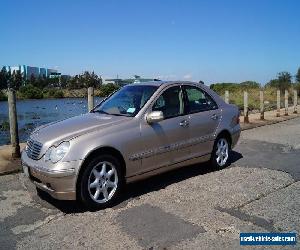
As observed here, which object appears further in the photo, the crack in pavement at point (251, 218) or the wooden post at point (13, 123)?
the wooden post at point (13, 123)

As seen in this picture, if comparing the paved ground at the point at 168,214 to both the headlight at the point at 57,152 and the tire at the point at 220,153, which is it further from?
the headlight at the point at 57,152

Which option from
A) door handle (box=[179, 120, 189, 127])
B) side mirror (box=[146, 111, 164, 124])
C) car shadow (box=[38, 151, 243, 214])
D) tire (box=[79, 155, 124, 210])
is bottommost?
car shadow (box=[38, 151, 243, 214])

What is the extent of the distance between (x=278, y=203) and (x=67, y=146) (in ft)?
9.62

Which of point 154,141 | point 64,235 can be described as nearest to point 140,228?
point 64,235

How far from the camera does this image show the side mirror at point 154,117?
556 centimetres

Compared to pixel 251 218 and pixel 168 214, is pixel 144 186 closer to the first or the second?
pixel 168 214

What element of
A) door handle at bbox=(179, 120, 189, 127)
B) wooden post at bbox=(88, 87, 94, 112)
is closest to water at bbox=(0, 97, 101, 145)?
wooden post at bbox=(88, 87, 94, 112)

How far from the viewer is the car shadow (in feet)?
17.2

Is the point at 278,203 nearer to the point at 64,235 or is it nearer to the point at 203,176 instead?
the point at 203,176

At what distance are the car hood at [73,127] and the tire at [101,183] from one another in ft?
1.46

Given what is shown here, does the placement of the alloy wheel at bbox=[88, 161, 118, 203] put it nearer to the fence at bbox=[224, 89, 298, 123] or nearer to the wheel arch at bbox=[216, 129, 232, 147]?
the wheel arch at bbox=[216, 129, 232, 147]

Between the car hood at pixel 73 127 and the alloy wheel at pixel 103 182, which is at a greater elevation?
the car hood at pixel 73 127

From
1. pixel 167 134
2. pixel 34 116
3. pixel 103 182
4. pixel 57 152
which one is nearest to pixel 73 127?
pixel 57 152

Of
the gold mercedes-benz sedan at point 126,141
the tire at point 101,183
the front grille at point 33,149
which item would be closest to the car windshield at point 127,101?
the gold mercedes-benz sedan at point 126,141
